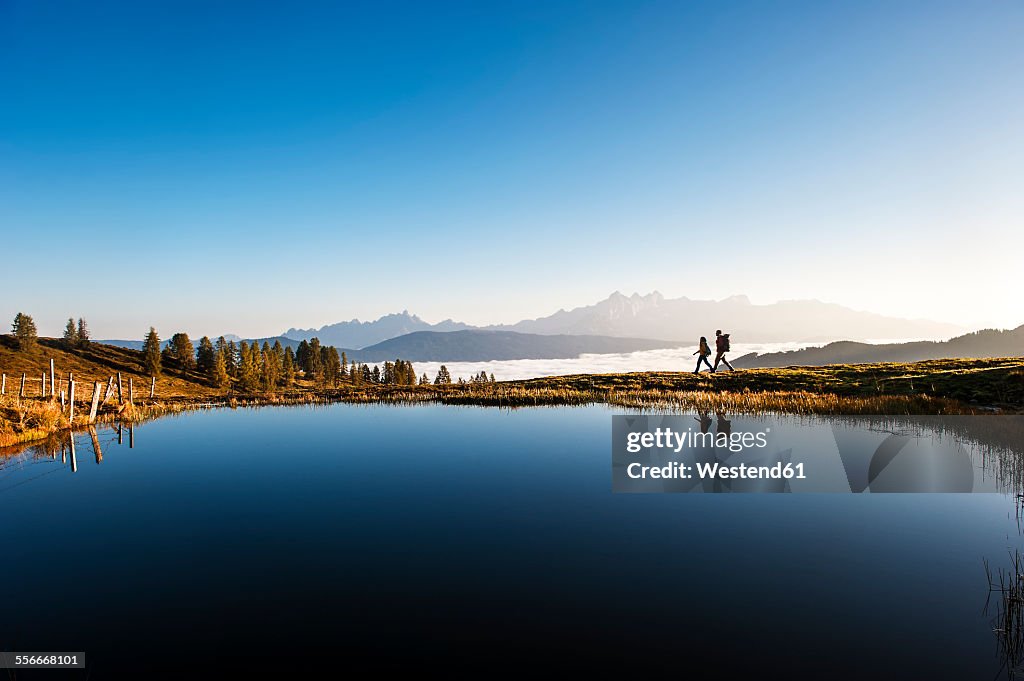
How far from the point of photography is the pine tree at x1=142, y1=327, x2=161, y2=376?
11306 cm

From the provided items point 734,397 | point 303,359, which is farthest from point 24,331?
point 734,397

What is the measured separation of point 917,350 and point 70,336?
211m

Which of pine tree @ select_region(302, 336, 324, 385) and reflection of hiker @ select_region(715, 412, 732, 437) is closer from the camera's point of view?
reflection of hiker @ select_region(715, 412, 732, 437)

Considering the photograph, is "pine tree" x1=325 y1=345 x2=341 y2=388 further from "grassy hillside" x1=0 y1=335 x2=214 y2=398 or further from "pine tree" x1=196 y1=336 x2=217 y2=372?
"grassy hillside" x1=0 y1=335 x2=214 y2=398

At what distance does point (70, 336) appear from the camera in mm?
131125

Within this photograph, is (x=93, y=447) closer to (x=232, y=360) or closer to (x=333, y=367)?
(x=232, y=360)

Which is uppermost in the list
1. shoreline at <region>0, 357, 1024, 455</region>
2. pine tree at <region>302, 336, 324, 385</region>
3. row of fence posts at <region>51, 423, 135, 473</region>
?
pine tree at <region>302, 336, 324, 385</region>

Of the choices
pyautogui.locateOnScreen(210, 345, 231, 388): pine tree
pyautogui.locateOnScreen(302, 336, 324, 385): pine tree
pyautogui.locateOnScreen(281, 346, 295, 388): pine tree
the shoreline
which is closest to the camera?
the shoreline

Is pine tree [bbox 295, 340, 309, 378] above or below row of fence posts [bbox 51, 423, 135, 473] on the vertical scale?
above

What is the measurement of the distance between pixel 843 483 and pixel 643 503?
23.7 ft

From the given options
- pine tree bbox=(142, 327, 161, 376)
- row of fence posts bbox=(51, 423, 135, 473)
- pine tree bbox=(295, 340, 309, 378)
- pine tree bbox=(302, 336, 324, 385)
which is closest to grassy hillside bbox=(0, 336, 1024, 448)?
row of fence posts bbox=(51, 423, 135, 473)

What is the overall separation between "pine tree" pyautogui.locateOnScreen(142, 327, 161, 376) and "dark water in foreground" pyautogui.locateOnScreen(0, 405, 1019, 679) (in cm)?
11199

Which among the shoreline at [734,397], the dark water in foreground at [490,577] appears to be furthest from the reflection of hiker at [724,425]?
the dark water in foreground at [490,577]

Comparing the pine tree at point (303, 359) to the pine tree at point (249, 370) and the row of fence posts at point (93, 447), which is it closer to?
the pine tree at point (249, 370)
